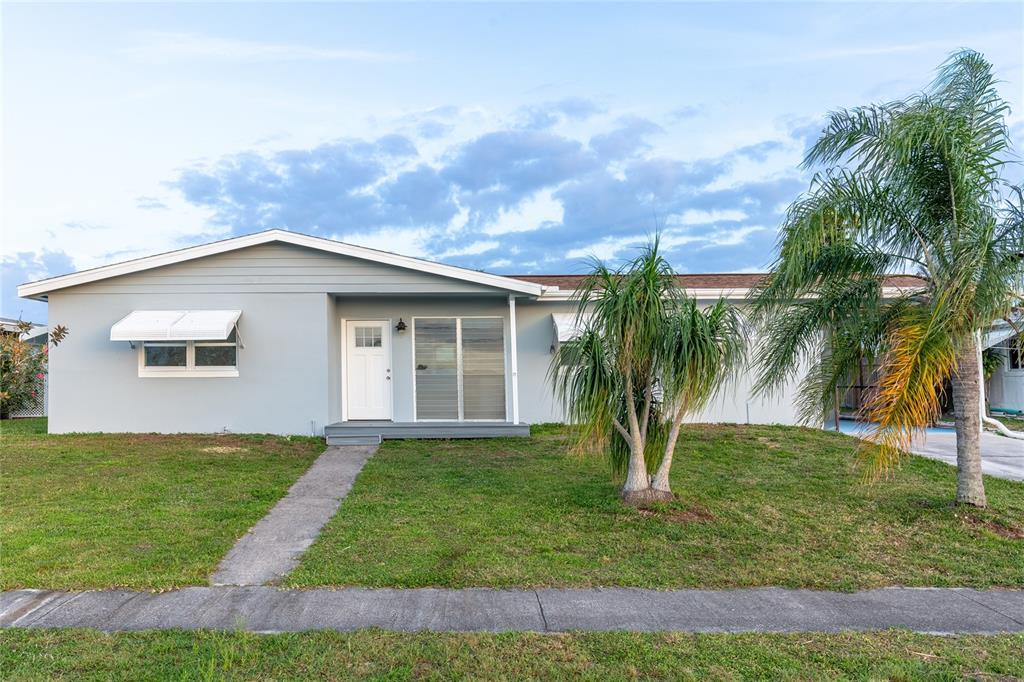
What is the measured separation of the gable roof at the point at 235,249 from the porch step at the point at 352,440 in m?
3.33

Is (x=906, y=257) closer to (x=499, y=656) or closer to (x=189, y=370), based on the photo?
(x=499, y=656)

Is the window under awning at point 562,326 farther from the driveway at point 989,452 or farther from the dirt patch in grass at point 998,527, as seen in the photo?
the dirt patch in grass at point 998,527

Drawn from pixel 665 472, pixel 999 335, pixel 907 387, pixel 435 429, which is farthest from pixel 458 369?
pixel 999 335

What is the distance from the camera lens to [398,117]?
1398 cm

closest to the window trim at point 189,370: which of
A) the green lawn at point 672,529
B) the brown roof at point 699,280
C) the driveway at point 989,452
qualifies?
the green lawn at point 672,529

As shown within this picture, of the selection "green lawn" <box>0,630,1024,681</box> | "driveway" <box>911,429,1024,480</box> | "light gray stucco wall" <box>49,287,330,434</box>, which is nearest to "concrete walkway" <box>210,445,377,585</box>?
"green lawn" <box>0,630,1024,681</box>

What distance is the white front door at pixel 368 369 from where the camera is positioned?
12969mm

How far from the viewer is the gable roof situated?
449 inches

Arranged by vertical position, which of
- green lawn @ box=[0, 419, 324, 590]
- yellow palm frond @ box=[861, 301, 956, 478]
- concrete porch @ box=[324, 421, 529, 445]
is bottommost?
green lawn @ box=[0, 419, 324, 590]

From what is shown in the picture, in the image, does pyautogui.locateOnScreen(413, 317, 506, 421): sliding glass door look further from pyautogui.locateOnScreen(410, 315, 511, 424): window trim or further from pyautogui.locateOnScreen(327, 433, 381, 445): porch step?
pyautogui.locateOnScreen(327, 433, 381, 445): porch step

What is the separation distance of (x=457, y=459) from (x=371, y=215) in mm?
11761

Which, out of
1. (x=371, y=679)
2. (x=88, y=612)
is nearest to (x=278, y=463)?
(x=88, y=612)

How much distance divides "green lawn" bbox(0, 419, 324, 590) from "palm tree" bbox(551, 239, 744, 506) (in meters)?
3.99

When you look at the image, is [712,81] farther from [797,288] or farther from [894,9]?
[797,288]
